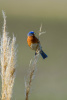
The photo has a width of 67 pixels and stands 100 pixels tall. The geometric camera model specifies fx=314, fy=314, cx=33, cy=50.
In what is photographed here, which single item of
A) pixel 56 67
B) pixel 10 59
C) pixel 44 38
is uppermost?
pixel 10 59

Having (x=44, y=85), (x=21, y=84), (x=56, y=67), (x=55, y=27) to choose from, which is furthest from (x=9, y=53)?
(x=55, y=27)

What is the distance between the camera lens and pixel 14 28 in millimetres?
Result: 13961

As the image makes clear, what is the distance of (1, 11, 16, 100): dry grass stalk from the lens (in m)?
2.20

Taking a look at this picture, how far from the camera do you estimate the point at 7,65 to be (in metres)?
2.22

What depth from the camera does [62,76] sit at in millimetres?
11617

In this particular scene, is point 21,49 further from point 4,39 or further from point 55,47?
point 4,39

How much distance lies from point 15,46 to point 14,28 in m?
11.7

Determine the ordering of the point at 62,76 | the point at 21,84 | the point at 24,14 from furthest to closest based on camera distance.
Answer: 1. the point at 24,14
2. the point at 62,76
3. the point at 21,84

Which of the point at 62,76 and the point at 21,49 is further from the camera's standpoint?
the point at 21,49

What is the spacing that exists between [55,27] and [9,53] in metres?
13.7

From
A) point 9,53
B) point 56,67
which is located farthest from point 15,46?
point 56,67

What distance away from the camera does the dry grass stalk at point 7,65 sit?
7.22ft

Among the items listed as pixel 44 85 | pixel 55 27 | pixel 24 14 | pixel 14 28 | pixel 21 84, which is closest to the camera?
pixel 21 84

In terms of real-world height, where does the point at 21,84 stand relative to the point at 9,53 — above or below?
below
